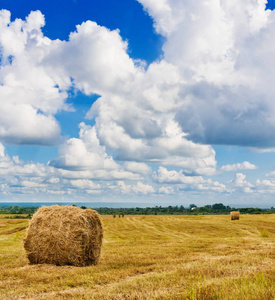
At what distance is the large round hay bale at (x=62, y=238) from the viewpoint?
11938 mm

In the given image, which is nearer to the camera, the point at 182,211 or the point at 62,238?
the point at 62,238

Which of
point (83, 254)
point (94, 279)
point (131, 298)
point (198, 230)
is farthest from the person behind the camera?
point (198, 230)

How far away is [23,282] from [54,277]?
0.92 metres

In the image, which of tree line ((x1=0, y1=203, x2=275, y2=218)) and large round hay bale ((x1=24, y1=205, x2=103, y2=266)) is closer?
large round hay bale ((x1=24, y1=205, x2=103, y2=266))

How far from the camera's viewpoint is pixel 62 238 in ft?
39.6

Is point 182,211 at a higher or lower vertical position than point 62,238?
lower

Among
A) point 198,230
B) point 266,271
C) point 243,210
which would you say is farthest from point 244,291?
point 243,210

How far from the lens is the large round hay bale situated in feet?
39.2

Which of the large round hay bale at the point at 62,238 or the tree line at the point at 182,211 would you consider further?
the tree line at the point at 182,211

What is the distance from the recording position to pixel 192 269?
28.3 feet

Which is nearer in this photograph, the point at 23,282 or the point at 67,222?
the point at 23,282

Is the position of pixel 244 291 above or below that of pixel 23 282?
above

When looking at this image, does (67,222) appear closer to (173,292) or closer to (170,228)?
(173,292)

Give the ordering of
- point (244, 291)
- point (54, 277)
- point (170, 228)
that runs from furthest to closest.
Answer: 1. point (170, 228)
2. point (54, 277)
3. point (244, 291)
